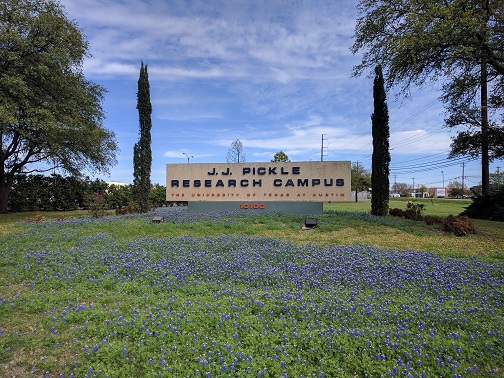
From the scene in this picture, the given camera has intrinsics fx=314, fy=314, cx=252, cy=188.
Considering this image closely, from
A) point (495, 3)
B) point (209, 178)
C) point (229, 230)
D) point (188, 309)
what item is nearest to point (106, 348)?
point (188, 309)

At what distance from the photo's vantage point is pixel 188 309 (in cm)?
430

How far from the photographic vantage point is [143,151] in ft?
59.1

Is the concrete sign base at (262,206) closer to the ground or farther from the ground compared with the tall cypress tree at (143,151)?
closer to the ground

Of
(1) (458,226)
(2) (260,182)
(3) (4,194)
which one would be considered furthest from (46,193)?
(1) (458,226)

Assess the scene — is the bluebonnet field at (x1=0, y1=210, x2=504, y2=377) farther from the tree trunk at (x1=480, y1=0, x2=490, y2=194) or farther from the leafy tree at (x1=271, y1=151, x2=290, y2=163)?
the leafy tree at (x1=271, y1=151, x2=290, y2=163)

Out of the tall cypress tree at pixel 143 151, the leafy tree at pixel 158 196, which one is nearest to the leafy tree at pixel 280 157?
the leafy tree at pixel 158 196

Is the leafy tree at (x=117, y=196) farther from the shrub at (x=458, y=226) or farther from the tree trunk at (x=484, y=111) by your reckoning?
the tree trunk at (x=484, y=111)

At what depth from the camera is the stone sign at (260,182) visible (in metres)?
16.1

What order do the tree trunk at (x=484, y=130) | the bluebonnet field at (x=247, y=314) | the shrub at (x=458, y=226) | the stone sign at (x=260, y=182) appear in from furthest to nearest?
the tree trunk at (x=484, y=130), the stone sign at (x=260, y=182), the shrub at (x=458, y=226), the bluebonnet field at (x=247, y=314)

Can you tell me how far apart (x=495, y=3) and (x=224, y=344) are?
62.9ft

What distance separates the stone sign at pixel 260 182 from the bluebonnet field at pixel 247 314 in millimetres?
8878

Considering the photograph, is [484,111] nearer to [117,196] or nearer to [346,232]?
[346,232]

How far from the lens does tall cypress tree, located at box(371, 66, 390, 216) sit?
15.9 metres

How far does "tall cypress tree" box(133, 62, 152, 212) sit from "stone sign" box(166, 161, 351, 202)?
147 cm
